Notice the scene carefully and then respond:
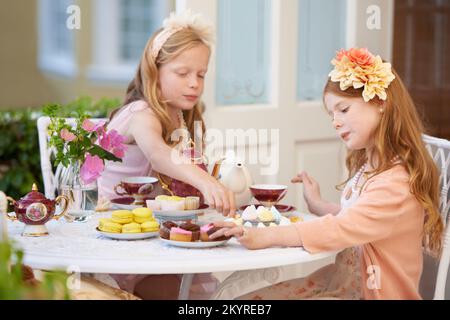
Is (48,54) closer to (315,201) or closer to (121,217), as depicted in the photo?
(315,201)

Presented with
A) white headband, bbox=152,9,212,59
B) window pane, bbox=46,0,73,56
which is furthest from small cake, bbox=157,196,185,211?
window pane, bbox=46,0,73,56

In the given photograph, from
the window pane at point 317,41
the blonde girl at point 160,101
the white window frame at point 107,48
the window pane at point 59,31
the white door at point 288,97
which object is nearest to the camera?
the blonde girl at point 160,101

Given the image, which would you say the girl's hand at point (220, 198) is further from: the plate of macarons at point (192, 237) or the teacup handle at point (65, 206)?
the teacup handle at point (65, 206)

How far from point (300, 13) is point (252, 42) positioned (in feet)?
0.94

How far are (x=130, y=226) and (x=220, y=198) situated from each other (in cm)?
29

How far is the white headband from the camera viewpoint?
128 inches

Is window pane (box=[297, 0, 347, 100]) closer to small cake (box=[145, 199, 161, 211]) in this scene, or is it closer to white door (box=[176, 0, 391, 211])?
white door (box=[176, 0, 391, 211])

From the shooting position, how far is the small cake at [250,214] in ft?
8.63

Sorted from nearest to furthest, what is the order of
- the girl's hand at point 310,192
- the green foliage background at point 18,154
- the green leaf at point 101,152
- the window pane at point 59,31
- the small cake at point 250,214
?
the small cake at point 250,214
the green leaf at point 101,152
the girl's hand at point 310,192
the green foliage background at point 18,154
the window pane at point 59,31

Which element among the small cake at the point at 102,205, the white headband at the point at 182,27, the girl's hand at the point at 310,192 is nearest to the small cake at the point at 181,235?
the small cake at the point at 102,205

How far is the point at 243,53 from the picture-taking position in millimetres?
4020

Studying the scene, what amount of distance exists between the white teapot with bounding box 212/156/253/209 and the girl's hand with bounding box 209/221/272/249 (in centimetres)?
46

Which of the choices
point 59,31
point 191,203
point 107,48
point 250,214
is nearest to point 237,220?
point 250,214

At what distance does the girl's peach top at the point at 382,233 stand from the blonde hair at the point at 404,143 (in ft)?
0.12
